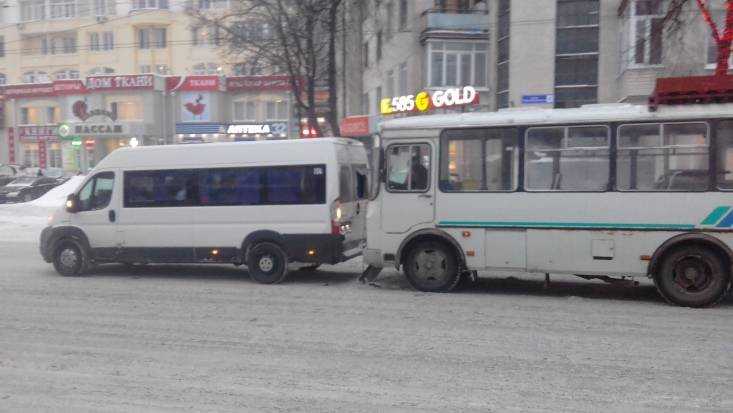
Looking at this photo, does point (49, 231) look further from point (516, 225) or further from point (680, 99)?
point (680, 99)

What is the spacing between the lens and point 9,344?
7359 mm

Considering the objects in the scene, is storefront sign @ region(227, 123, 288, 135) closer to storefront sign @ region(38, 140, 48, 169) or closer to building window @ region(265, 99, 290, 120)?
building window @ region(265, 99, 290, 120)

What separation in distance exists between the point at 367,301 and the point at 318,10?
1157cm

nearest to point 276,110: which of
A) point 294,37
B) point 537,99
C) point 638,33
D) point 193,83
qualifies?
point 193,83

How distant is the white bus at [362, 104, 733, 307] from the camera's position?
909 cm

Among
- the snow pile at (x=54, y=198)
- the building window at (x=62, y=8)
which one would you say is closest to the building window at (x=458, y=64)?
the snow pile at (x=54, y=198)

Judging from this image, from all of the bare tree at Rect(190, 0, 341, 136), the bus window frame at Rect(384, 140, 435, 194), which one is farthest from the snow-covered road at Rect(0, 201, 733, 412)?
the bare tree at Rect(190, 0, 341, 136)

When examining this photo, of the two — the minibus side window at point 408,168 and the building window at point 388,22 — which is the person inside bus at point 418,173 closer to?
the minibus side window at point 408,168

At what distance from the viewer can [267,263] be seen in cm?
1141

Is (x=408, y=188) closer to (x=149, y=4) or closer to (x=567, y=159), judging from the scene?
(x=567, y=159)

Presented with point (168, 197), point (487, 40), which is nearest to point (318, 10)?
point (168, 197)

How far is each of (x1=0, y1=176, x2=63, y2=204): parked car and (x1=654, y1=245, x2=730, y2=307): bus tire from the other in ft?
Answer: 98.5

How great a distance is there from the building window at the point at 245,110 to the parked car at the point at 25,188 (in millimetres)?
19420

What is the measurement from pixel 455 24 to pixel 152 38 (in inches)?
1423
